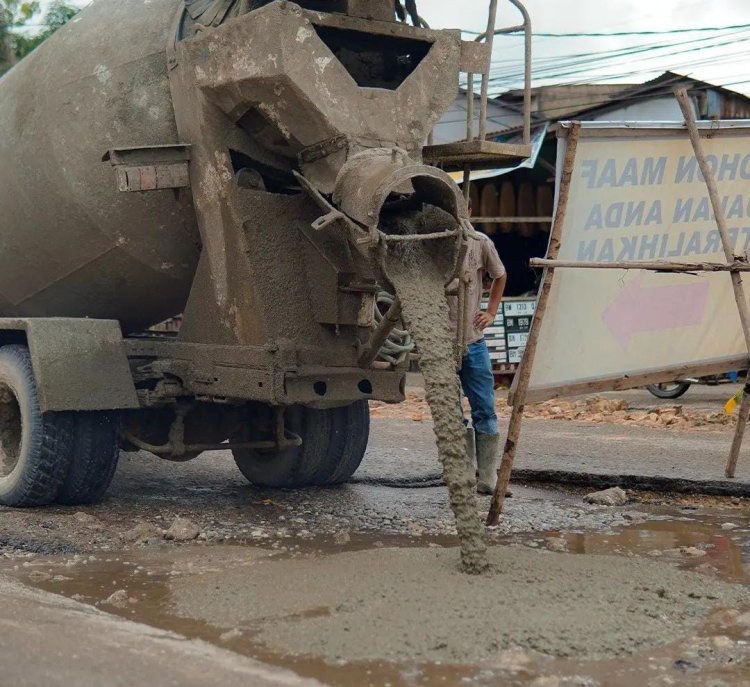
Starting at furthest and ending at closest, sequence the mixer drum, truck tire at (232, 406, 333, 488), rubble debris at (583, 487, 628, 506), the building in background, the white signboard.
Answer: the building in background, truck tire at (232, 406, 333, 488), rubble debris at (583, 487, 628, 506), the mixer drum, the white signboard

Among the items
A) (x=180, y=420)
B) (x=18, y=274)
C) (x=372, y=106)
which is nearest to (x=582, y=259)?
(x=372, y=106)

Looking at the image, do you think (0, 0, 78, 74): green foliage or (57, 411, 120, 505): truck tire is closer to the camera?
(57, 411, 120, 505): truck tire

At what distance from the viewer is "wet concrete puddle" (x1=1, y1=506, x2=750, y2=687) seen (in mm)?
3346

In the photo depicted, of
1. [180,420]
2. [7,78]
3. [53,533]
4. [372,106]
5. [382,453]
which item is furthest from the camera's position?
[382,453]

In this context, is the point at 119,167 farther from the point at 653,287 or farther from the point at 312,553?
the point at 653,287

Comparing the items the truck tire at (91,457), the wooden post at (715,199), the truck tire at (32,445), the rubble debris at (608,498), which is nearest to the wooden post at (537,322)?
the wooden post at (715,199)

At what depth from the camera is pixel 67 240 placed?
6152 millimetres

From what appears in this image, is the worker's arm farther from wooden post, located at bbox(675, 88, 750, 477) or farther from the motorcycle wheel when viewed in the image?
the motorcycle wheel

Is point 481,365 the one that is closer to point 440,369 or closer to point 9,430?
point 440,369

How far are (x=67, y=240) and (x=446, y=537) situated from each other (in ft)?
8.38

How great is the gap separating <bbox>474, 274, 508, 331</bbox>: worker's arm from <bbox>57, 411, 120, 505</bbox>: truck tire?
2.00 meters

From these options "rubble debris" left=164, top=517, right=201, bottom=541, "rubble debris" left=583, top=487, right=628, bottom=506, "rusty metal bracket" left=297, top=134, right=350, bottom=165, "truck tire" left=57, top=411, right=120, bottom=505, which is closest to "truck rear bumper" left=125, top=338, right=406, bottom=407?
"truck tire" left=57, top=411, right=120, bottom=505

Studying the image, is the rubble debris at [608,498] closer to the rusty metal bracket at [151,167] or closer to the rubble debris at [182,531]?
the rubble debris at [182,531]

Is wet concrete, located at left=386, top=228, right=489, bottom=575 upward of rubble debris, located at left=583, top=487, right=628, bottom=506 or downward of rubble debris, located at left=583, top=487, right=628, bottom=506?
upward
